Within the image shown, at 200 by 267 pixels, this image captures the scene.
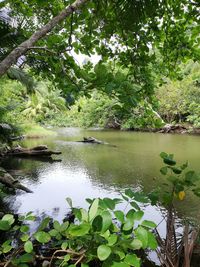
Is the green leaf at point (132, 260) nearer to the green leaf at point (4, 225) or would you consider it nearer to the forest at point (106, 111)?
the forest at point (106, 111)

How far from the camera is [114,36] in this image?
2.63 meters

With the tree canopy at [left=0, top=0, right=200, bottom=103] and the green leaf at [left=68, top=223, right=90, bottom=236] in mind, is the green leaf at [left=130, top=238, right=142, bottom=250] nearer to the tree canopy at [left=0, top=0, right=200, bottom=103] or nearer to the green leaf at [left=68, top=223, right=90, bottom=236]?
the green leaf at [left=68, top=223, right=90, bottom=236]

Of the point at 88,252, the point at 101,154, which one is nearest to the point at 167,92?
the point at 101,154

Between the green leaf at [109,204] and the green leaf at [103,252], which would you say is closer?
the green leaf at [103,252]

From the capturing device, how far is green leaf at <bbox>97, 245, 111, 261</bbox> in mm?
957

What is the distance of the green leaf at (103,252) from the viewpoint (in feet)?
3.14

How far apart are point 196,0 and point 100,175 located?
5261 mm

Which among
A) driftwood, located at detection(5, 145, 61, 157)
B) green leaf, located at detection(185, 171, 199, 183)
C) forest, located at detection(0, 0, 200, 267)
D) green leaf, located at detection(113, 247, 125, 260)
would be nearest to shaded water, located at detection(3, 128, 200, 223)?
forest, located at detection(0, 0, 200, 267)

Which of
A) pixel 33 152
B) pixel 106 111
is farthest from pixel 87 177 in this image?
pixel 106 111

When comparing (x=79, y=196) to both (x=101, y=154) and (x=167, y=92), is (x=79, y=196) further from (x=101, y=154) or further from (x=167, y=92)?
(x=167, y=92)

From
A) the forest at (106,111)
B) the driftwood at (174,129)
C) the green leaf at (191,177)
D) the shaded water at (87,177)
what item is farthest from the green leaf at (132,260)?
the driftwood at (174,129)

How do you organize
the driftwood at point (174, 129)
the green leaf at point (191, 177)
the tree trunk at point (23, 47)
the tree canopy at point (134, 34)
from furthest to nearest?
the driftwood at point (174, 129) → the tree canopy at point (134, 34) → the green leaf at point (191, 177) → the tree trunk at point (23, 47)

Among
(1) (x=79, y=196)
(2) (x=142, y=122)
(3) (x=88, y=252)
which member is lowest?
(1) (x=79, y=196)

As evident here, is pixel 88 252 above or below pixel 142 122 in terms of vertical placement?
below
